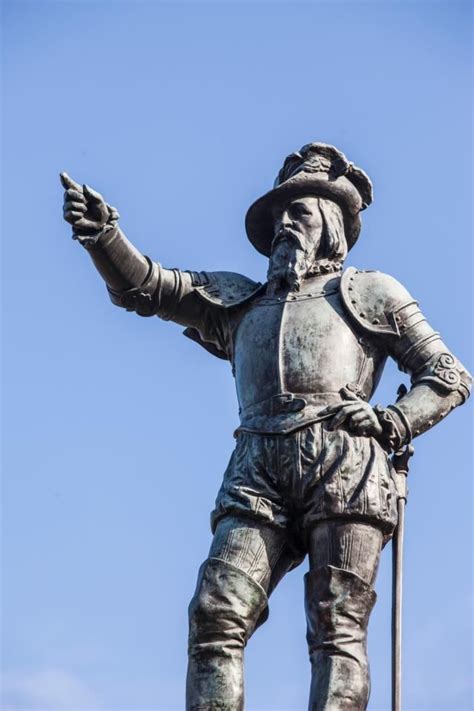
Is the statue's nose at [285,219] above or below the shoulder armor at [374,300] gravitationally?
above

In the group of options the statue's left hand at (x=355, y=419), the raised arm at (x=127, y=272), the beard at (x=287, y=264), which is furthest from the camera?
the beard at (x=287, y=264)

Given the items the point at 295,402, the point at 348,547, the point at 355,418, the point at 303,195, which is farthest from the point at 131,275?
the point at 348,547

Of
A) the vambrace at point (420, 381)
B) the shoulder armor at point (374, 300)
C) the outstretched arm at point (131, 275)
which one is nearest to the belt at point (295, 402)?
the vambrace at point (420, 381)

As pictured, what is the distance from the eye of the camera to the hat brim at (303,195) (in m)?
11.8

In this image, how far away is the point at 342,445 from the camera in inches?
420

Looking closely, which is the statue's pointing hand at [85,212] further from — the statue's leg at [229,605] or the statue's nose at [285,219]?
the statue's leg at [229,605]

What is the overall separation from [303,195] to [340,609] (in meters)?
3.18

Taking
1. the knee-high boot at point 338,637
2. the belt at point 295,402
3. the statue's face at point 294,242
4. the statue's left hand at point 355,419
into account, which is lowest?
the knee-high boot at point 338,637

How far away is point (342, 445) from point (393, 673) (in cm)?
148

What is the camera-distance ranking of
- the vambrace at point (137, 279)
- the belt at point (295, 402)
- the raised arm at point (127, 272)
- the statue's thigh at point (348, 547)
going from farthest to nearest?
1. the vambrace at point (137, 279)
2. the raised arm at point (127, 272)
3. the belt at point (295, 402)
4. the statue's thigh at point (348, 547)

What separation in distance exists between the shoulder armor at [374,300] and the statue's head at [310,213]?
0.33m

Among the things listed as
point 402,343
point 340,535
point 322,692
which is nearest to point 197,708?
point 322,692

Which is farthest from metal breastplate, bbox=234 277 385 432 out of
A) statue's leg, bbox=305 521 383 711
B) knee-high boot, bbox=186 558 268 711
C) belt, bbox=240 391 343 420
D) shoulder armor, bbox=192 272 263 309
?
knee-high boot, bbox=186 558 268 711

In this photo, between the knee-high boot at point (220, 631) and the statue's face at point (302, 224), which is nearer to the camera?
the knee-high boot at point (220, 631)
